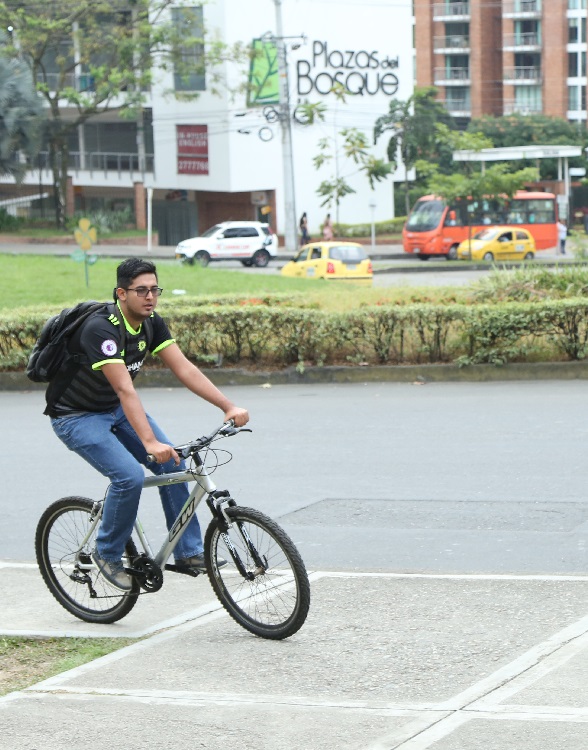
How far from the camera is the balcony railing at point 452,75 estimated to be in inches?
3612

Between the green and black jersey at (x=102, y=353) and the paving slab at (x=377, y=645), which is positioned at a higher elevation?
the green and black jersey at (x=102, y=353)

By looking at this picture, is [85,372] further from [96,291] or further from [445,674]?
[96,291]

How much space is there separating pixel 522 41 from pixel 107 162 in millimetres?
35902

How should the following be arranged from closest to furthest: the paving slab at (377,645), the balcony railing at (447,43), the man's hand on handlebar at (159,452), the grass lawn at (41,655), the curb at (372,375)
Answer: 1. the paving slab at (377,645)
2. the grass lawn at (41,655)
3. the man's hand on handlebar at (159,452)
4. the curb at (372,375)
5. the balcony railing at (447,43)

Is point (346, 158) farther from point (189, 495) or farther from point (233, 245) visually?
point (189, 495)

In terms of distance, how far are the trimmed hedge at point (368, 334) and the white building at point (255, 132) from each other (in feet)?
133

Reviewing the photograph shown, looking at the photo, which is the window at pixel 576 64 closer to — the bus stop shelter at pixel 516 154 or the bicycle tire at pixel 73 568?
the bus stop shelter at pixel 516 154

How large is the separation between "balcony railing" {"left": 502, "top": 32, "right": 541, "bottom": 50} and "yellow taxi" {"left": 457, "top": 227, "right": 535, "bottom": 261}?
4161cm

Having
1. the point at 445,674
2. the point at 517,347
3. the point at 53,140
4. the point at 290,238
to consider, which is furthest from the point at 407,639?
the point at 53,140

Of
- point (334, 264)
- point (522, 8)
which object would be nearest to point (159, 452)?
point (334, 264)

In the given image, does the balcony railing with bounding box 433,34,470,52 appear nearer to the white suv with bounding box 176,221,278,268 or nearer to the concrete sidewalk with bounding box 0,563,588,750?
the white suv with bounding box 176,221,278,268

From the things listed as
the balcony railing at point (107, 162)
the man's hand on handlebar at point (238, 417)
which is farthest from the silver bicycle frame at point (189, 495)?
the balcony railing at point (107, 162)

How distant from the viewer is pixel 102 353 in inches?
239

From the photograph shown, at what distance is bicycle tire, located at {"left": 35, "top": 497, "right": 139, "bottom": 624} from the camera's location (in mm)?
6648
